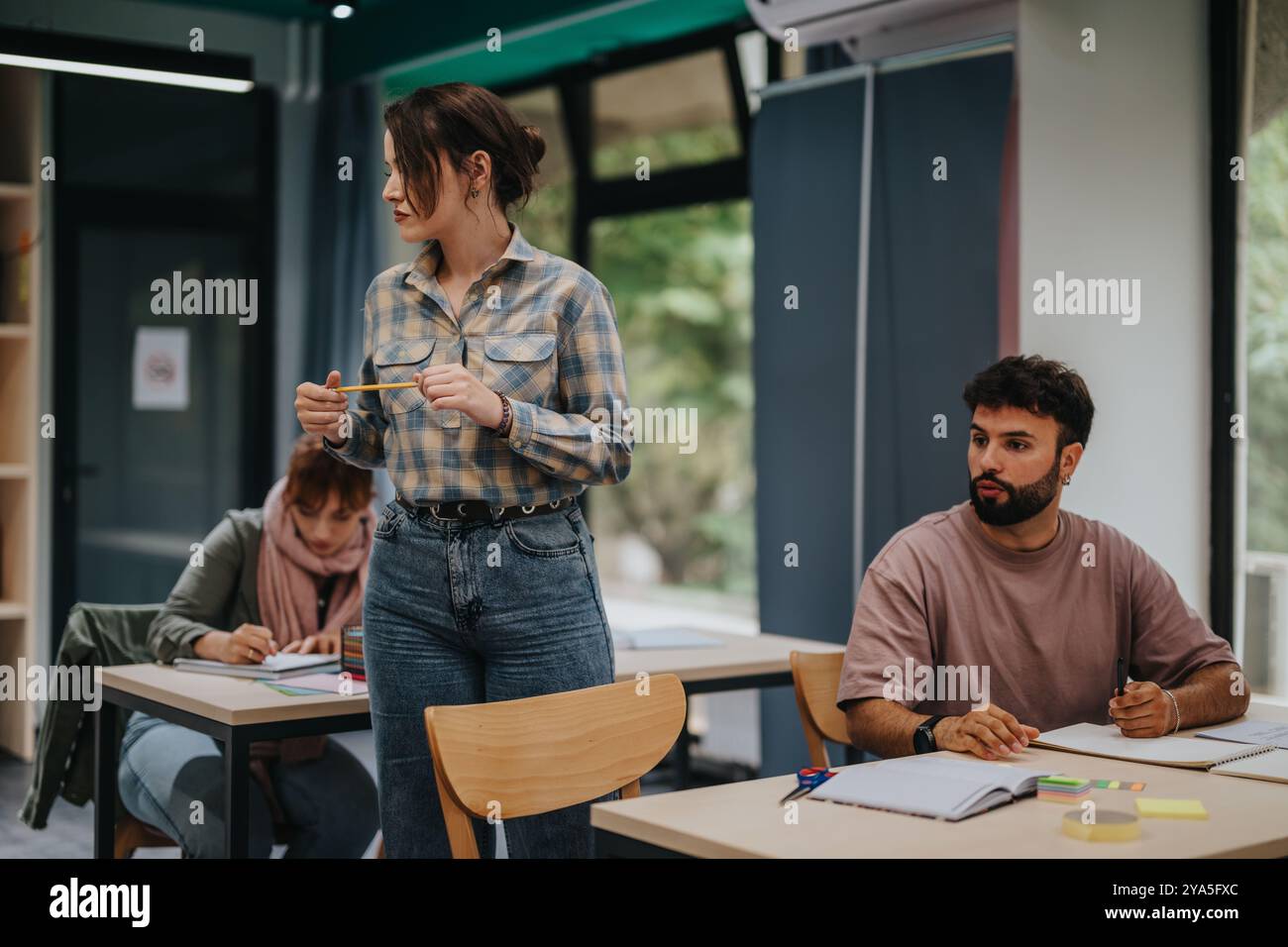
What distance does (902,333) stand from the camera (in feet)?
13.2

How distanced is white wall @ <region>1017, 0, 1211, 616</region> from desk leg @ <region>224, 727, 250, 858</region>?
2148 mm

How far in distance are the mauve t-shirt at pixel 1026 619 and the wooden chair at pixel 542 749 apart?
1.53ft

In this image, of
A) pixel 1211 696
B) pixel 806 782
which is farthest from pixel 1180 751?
pixel 806 782

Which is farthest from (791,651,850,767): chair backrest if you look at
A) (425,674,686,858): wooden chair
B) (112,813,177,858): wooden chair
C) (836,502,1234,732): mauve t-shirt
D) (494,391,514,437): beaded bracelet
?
(112,813,177,858): wooden chair

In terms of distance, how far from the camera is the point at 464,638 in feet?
7.32

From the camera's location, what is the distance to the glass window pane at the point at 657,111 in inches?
229

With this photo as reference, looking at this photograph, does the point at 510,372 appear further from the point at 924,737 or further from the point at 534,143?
the point at 924,737

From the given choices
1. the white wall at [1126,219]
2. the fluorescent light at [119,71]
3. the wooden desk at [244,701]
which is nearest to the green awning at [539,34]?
the fluorescent light at [119,71]

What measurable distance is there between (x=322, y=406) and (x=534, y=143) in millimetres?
548

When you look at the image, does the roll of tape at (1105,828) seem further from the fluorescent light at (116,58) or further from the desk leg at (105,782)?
the fluorescent light at (116,58)

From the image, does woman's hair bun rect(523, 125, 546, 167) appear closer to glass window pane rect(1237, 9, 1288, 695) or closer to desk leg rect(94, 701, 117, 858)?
desk leg rect(94, 701, 117, 858)

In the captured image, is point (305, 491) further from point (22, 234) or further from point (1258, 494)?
point (22, 234)

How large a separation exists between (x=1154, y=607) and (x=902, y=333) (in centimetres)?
151

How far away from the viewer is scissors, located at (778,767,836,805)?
1896mm
